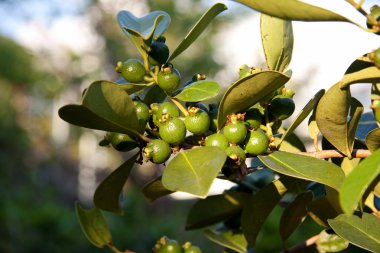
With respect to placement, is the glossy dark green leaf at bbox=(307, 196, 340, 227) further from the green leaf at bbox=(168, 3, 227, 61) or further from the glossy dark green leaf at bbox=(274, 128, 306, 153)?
the green leaf at bbox=(168, 3, 227, 61)

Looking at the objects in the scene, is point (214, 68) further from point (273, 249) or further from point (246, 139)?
point (246, 139)

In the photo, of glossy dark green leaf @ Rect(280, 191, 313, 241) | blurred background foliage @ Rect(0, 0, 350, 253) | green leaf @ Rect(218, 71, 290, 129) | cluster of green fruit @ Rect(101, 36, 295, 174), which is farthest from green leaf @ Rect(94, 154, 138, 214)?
blurred background foliage @ Rect(0, 0, 350, 253)

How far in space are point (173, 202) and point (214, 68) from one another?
2263mm

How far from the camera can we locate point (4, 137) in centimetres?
845

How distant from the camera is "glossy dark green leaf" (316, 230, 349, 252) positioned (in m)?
0.76

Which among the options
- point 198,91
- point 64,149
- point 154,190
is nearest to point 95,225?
point 154,190

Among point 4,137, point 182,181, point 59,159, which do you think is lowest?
point 59,159

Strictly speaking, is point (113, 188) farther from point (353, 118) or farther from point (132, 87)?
point (353, 118)

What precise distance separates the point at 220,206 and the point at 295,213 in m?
0.15

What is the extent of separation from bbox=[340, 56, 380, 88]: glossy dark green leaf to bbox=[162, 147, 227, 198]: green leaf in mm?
153

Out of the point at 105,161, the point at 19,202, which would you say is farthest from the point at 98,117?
the point at 105,161

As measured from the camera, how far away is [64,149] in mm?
10969

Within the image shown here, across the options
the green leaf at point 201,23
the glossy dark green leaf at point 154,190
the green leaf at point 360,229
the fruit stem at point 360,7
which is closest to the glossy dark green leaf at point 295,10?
the fruit stem at point 360,7

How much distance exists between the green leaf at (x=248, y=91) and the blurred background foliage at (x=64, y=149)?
2295 millimetres
